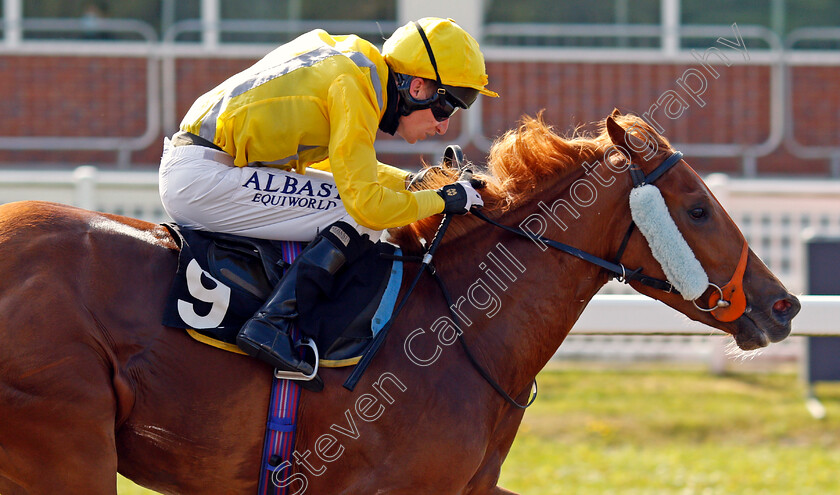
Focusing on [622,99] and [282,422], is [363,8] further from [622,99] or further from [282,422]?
[282,422]

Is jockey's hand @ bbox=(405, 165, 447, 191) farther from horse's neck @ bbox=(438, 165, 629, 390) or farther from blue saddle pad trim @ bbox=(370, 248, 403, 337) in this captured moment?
blue saddle pad trim @ bbox=(370, 248, 403, 337)

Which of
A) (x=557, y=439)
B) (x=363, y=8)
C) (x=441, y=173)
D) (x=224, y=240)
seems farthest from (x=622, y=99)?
(x=224, y=240)

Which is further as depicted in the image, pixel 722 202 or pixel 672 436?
pixel 722 202

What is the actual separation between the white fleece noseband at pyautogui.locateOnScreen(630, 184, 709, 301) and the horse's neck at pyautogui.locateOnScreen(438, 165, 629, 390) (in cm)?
11

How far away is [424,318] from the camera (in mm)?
3195

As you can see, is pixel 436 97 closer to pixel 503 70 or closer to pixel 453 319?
pixel 453 319

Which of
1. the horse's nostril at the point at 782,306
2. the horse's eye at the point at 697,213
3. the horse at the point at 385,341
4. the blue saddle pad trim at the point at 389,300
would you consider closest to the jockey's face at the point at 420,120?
the horse at the point at 385,341

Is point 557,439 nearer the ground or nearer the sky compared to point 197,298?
nearer the ground

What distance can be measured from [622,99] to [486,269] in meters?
7.95

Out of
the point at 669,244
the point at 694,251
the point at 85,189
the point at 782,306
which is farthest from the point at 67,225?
the point at 85,189

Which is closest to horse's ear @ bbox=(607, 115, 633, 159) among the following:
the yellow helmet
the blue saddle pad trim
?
the yellow helmet

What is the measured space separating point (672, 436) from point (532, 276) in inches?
173

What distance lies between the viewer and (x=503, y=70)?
10656 millimetres

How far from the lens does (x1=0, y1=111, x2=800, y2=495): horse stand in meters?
2.77
